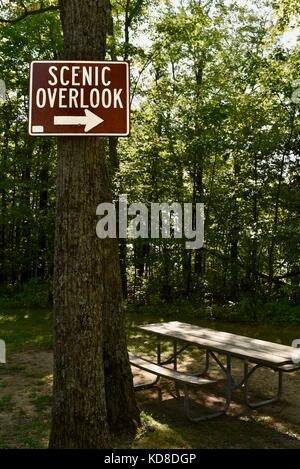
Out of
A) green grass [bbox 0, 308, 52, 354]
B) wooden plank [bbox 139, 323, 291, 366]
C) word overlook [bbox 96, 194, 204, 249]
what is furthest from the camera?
word overlook [bbox 96, 194, 204, 249]

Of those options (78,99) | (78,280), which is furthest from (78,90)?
(78,280)

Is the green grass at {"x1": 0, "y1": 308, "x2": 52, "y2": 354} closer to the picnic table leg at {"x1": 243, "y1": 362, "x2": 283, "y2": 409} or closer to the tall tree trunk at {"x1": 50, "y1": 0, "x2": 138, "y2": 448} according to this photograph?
the picnic table leg at {"x1": 243, "y1": 362, "x2": 283, "y2": 409}

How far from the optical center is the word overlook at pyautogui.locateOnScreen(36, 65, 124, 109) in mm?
3461

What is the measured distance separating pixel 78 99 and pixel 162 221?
907 centimetres

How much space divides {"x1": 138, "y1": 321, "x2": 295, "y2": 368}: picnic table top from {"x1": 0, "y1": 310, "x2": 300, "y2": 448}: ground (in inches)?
29.3

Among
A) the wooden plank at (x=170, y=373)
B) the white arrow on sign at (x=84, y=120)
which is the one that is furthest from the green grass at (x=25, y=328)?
the white arrow on sign at (x=84, y=120)

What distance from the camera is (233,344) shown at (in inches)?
240

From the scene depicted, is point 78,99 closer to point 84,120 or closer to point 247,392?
point 84,120

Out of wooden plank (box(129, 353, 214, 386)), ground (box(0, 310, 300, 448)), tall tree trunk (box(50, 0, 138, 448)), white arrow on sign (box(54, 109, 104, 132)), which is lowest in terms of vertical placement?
ground (box(0, 310, 300, 448))

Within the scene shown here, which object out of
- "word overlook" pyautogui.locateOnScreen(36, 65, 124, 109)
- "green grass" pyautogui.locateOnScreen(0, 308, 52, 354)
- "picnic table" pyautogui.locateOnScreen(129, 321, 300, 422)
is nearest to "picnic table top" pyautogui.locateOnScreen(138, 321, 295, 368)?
"picnic table" pyautogui.locateOnScreen(129, 321, 300, 422)

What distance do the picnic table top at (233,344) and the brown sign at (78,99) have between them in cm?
315

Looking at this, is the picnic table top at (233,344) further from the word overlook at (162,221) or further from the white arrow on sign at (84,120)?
the word overlook at (162,221)

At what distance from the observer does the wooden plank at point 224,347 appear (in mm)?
5327
